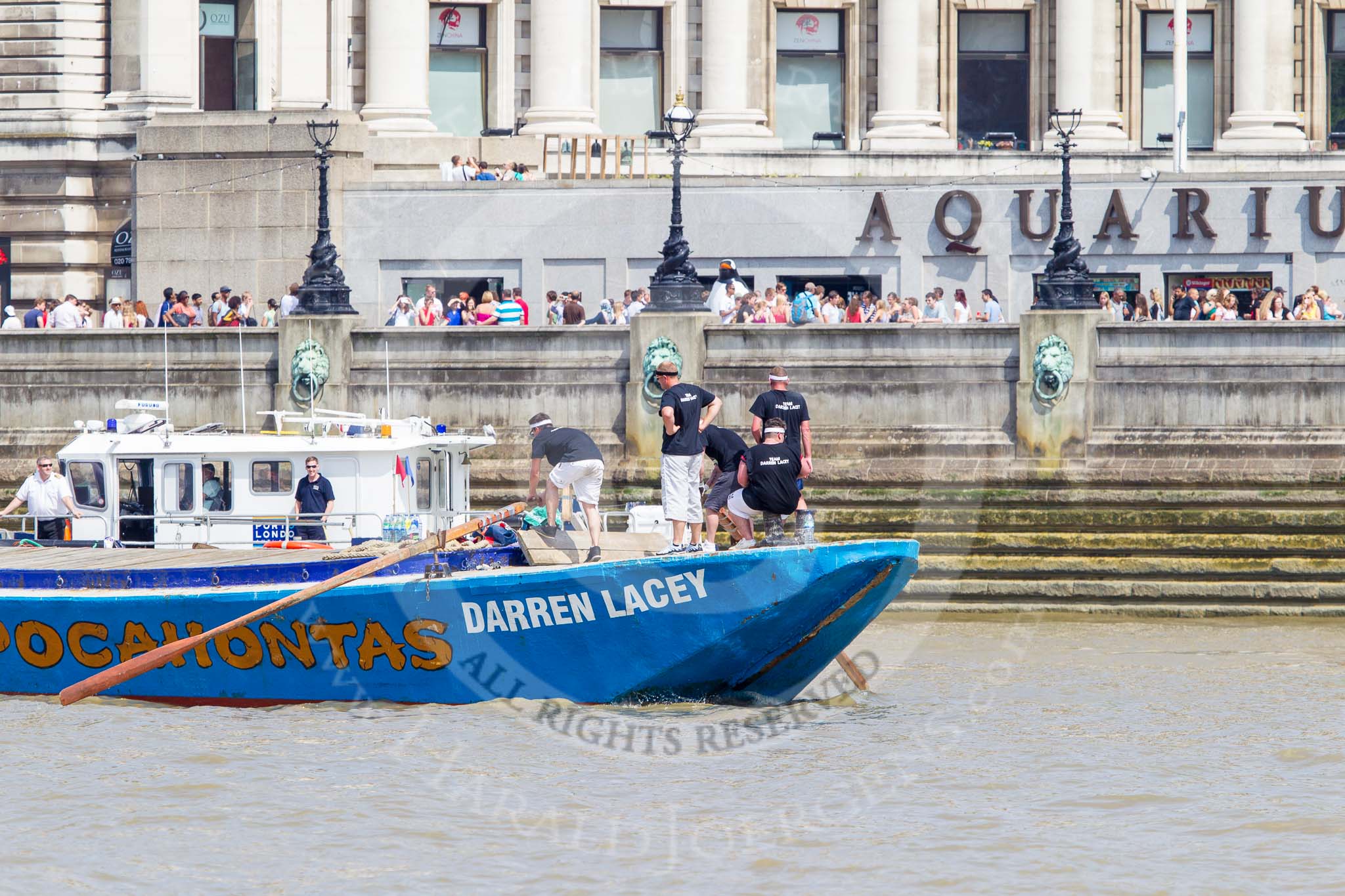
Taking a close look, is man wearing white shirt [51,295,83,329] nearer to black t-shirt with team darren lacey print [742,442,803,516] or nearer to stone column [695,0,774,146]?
stone column [695,0,774,146]

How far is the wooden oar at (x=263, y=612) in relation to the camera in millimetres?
18109

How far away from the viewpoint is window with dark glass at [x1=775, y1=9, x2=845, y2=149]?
44.6 meters

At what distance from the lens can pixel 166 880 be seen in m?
14.0

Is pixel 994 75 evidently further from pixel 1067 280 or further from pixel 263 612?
pixel 263 612

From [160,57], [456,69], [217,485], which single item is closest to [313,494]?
[217,485]

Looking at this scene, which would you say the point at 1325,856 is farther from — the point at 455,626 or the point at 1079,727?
the point at 455,626

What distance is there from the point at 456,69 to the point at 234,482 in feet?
80.2

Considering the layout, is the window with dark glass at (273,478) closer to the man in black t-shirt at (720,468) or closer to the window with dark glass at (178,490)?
the window with dark glass at (178,490)

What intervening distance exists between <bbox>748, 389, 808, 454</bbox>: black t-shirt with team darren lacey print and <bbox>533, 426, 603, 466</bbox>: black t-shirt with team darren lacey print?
5.06 feet

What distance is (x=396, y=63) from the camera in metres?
40.8

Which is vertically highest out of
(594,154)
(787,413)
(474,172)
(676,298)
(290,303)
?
Answer: (594,154)

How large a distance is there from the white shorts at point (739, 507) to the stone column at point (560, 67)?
74.7 feet

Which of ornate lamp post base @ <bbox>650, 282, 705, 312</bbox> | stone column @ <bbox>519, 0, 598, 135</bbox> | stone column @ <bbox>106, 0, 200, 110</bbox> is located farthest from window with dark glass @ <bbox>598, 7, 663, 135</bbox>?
ornate lamp post base @ <bbox>650, 282, 705, 312</bbox>

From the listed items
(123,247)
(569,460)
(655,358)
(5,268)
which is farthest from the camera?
(5,268)
